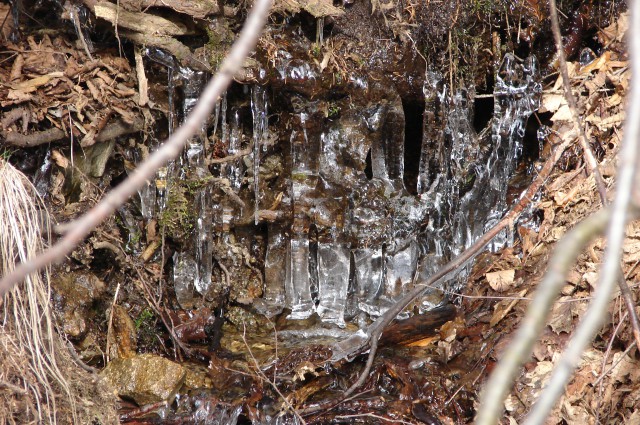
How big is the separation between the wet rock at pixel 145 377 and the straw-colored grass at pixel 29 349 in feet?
1.43

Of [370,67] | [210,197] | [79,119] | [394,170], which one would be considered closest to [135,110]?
[79,119]

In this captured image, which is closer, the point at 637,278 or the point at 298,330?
the point at 637,278

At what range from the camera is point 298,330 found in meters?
4.17

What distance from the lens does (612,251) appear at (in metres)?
0.81

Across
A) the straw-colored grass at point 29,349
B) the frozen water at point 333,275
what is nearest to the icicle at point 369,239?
the frozen water at point 333,275

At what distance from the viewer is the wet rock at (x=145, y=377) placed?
326cm

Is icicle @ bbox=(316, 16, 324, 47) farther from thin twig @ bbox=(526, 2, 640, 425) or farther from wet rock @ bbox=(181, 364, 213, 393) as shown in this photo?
thin twig @ bbox=(526, 2, 640, 425)

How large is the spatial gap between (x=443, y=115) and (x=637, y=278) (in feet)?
5.99

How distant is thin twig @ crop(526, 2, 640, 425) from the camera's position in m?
0.79

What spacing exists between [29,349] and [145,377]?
836 millimetres

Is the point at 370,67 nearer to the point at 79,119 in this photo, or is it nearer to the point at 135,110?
the point at 135,110

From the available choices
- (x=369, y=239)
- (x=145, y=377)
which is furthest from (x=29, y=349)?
(x=369, y=239)

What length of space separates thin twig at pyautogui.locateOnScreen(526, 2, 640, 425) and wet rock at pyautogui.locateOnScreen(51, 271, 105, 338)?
319cm

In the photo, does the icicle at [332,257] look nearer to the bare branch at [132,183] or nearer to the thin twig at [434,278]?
the thin twig at [434,278]
